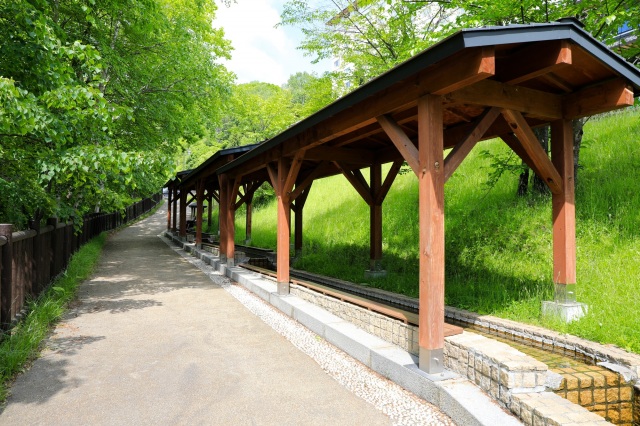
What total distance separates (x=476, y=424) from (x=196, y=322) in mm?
4459

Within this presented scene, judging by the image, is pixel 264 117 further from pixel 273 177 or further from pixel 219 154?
pixel 273 177

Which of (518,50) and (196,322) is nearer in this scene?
(518,50)

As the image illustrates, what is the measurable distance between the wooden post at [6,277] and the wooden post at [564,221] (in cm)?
656

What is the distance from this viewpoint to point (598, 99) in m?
4.56

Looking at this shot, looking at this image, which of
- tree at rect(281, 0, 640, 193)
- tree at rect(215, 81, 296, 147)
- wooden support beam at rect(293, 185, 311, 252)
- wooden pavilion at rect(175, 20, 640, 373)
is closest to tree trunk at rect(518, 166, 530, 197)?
tree at rect(281, 0, 640, 193)

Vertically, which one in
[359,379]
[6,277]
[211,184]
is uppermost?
[211,184]

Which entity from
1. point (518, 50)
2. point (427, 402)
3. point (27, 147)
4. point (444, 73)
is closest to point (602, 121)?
point (518, 50)

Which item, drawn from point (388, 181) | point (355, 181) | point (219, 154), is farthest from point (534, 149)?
point (219, 154)

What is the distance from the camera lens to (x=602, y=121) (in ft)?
43.0

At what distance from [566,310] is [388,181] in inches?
163

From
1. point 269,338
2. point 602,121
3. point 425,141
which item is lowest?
point 269,338

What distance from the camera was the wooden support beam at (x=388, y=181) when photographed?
7730mm

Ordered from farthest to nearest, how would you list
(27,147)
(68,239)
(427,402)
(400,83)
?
(68,239), (27,147), (400,83), (427,402)

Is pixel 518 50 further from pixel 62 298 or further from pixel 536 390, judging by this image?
pixel 62 298
